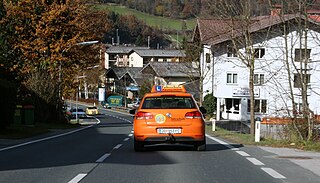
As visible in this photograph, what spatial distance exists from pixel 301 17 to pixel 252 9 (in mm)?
5770

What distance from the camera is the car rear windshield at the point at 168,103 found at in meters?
15.7

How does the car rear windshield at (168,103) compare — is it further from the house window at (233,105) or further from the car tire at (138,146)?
the house window at (233,105)

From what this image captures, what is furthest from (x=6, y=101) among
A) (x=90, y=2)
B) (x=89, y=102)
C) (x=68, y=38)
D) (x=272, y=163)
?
(x=89, y=102)

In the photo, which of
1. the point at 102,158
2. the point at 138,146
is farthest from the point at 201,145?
the point at 102,158

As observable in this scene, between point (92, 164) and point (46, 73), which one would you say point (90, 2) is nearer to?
point (46, 73)

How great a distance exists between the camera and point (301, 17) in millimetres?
20516

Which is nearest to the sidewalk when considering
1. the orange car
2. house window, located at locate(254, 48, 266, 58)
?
the orange car

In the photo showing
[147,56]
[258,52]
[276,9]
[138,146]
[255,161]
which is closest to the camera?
[255,161]

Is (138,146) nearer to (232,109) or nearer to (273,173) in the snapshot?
(273,173)

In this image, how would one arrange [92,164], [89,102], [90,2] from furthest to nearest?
[89,102] → [90,2] → [92,164]

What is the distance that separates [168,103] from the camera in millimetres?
15867

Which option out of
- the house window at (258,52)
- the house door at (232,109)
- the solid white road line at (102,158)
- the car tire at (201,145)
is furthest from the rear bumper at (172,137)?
the house door at (232,109)

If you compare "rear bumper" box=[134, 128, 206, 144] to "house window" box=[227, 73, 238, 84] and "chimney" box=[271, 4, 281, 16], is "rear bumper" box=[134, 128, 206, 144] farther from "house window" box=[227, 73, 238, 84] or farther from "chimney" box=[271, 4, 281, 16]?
"house window" box=[227, 73, 238, 84]

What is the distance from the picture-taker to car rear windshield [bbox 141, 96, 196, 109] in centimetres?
1570
